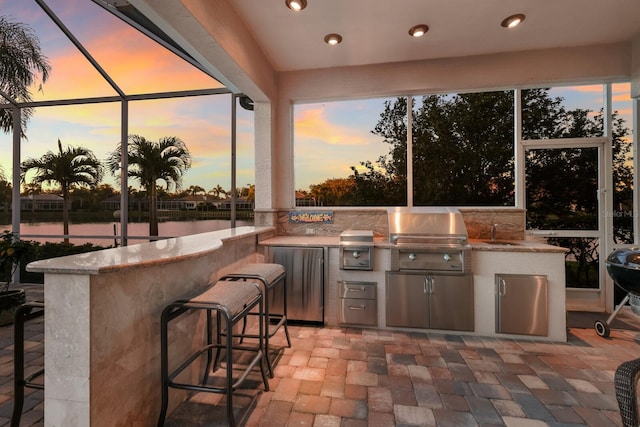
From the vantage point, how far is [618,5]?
274cm

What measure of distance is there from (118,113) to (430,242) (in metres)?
4.45

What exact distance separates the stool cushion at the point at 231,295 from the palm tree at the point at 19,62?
454cm

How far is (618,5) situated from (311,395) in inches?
165

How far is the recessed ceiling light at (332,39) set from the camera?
3.18 meters

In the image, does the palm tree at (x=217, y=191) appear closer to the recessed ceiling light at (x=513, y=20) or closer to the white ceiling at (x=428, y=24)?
the white ceiling at (x=428, y=24)

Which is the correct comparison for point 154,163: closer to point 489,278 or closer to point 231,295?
point 231,295

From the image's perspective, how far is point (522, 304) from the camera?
2891 mm

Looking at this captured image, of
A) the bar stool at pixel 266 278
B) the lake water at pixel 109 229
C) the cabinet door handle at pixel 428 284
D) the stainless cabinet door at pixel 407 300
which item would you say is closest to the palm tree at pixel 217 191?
the lake water at pixel 109 229

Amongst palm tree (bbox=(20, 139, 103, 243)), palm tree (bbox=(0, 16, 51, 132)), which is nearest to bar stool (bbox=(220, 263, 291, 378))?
palm tree (bbox=(20, 139, 103, 243))

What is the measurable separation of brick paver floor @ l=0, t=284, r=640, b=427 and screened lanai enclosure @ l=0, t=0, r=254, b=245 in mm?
2084

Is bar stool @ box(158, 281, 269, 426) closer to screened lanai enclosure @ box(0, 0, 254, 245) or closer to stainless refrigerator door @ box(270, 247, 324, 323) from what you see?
stainless refrigerator door @ box(270, 247, 324, 323)

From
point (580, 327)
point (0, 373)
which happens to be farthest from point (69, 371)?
point (580, 327)

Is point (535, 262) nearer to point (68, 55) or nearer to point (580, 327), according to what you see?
point (580, 327)

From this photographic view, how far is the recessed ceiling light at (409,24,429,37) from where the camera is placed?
301cm
